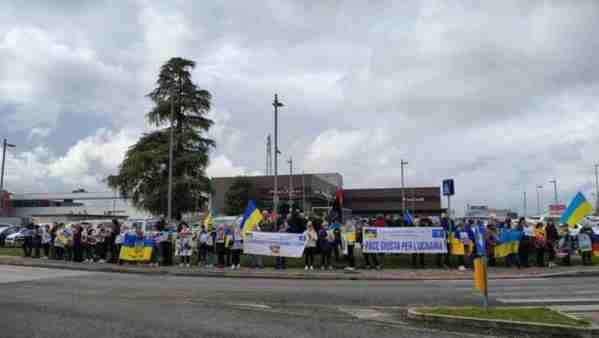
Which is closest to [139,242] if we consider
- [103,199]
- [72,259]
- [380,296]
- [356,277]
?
[72,259]

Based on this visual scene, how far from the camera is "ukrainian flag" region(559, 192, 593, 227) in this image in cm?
1970

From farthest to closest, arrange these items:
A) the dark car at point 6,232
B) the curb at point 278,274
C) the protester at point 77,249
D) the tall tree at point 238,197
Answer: the tall tree at point 238,197, the dark car at point 6,232, the protester at point 77,249, the curb at point 278,274

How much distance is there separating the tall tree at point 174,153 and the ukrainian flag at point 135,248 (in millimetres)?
17934

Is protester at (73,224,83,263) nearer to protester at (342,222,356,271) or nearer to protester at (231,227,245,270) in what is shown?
protester at (231,227,245,270)

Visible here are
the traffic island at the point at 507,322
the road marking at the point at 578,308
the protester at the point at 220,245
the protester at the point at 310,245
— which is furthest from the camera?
the protester at the point at 220,245

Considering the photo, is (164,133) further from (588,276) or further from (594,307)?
(594,307)

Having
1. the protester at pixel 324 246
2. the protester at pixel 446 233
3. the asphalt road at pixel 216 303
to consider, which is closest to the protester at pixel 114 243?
the asphalt road at pixel 216 303

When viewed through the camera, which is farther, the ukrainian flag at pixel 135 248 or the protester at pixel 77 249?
the protester at pixel 77 249

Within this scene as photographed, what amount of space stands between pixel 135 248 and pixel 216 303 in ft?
37.3

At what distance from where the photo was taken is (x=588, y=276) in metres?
16.0

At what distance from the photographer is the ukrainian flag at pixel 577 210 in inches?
775

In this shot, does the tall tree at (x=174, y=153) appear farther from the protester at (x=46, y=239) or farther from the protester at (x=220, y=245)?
the protester at (x=220, y=245)

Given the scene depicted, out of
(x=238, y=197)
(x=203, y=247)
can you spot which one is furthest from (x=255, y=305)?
(x=238, y=197)

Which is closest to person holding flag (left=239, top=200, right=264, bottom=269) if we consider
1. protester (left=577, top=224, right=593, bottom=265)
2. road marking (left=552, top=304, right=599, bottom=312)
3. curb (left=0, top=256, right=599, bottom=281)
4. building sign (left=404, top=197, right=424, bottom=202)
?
curb (left=0, top=256, right=599, bottom=281)
